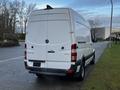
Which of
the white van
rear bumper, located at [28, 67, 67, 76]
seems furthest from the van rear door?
rear bumper, located at [28, 67, 67, 76]

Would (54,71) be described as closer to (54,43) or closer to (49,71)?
(49,71)

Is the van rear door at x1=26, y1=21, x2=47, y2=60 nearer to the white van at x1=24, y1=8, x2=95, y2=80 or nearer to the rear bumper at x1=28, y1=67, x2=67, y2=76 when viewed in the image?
the white van at x1=24, y1=8, x2=95, y2=80

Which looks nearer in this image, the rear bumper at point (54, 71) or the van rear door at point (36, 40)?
the rear bumper at point (54, 71)

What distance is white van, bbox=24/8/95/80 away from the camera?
970cm

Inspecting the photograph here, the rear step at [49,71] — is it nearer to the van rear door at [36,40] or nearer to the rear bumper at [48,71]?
the rear bumper at [48,71]

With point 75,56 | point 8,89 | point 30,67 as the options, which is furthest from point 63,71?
point 8,89

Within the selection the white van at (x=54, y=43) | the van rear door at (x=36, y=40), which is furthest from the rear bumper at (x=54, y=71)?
the van rear door at (x=36, y=40)

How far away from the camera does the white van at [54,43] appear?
970 cm

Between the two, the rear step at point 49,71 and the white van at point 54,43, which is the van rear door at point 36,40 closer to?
the white van at point 54,43

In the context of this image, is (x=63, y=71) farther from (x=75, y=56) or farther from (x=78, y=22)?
(x=78, y=22)

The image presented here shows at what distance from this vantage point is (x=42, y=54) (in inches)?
396

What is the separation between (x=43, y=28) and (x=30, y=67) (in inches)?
60.5

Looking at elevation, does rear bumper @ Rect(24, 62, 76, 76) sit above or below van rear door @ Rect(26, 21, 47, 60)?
below

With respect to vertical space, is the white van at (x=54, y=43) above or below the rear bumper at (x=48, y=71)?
above
